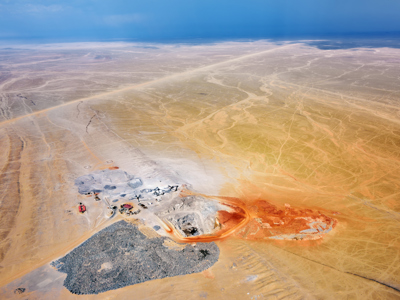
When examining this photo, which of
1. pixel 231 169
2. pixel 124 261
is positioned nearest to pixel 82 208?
pixel 124 261

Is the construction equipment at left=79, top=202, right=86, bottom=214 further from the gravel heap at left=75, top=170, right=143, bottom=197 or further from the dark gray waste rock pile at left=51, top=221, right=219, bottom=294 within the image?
the dark gray waste rock pile at left=51, top=221, right=219, bottom=294

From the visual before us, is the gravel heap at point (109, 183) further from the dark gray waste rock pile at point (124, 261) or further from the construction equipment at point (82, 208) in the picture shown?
the dark gray waste rock pile at point (124, 261)

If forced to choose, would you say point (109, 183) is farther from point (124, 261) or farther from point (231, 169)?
point (231, 169)

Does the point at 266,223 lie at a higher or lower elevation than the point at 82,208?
lower

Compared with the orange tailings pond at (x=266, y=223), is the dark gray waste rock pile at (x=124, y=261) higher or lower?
higher

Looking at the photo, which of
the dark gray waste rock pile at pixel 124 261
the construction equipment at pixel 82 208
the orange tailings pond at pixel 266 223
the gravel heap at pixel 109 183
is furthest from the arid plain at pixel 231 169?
the gravel heap at pixel 109 183

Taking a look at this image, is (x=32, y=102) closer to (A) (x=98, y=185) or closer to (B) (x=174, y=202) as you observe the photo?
(A) (x=98, y=185)
